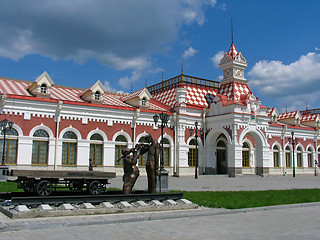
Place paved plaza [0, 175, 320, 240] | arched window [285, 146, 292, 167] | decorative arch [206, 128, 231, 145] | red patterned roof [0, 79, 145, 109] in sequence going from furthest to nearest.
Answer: arched window [285, 146, 292, 167]
decorative arch [206, 128, 231, 145]
red patterned roof [0, 79, 145, 109]
paved plaza [0, 175, 320, 240]

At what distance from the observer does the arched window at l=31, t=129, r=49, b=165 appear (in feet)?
76.4

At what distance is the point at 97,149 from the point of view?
2575cm

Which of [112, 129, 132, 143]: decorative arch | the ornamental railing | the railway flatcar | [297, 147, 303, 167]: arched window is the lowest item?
the railway flatcar

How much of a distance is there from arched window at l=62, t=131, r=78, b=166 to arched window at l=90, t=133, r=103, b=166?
1.33 metres

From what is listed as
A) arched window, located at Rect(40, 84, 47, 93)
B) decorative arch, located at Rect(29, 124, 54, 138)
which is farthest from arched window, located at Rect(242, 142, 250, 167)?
arched window, located at Rect(40, 84, 47, 93)

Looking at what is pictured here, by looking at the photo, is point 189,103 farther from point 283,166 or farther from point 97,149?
point 283,166

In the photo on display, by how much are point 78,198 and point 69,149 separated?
15825 mm

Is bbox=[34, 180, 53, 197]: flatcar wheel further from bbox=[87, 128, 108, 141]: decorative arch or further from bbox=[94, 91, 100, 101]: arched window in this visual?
bbox=[94, 91, 100, 101]: arched window

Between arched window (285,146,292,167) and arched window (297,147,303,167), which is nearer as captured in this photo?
arched window (285,146,292,167)

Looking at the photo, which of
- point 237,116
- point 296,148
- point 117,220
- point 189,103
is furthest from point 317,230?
point 296,148

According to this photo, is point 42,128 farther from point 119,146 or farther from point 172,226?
point 172,226

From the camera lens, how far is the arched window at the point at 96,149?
25484 mm

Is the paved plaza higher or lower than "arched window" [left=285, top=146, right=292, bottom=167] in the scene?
lower

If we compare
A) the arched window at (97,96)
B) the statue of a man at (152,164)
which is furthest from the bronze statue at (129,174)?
the arched window at (97,96)
